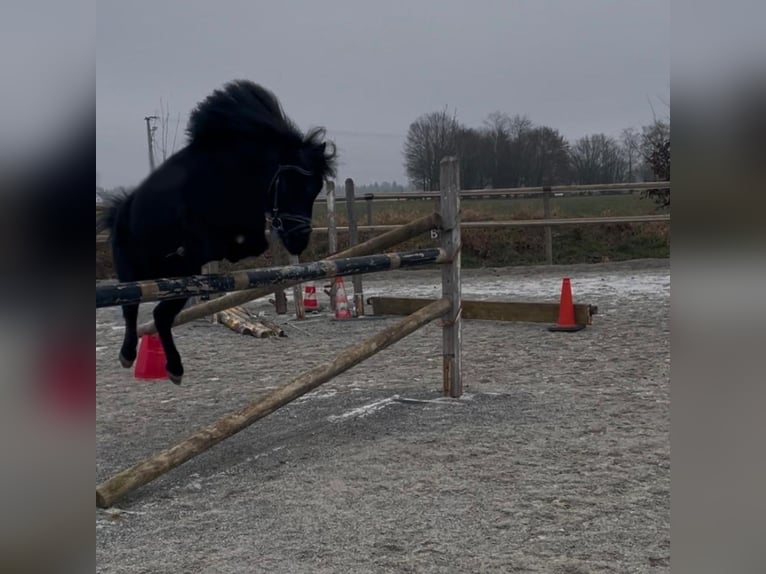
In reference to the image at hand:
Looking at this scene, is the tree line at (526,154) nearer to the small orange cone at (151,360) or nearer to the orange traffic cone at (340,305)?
the small orange cone at (151,360)

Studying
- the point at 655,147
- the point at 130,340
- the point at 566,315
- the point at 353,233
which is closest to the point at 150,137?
the point at 130,340

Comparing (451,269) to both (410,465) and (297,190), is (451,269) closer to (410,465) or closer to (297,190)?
(410,465)

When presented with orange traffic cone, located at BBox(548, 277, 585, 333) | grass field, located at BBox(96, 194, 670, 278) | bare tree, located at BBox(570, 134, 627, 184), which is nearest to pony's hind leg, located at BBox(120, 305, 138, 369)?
bare tree, located at BBox(570, 134, 627, 184)

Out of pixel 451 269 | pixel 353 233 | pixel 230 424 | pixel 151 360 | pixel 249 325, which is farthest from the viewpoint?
pixel 353 233

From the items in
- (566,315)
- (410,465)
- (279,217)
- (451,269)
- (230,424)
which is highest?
(279,217)

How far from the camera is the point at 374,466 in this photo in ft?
11.2

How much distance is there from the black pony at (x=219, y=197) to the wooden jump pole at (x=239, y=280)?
0.06 metres

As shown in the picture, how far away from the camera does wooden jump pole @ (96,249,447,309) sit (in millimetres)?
1805

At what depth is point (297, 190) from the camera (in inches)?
81.2

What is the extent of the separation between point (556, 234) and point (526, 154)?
9.21 metres

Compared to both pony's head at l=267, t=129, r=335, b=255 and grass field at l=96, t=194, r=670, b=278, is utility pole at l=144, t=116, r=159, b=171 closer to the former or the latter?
pony's head at l=267, t=129, r=335, b=255

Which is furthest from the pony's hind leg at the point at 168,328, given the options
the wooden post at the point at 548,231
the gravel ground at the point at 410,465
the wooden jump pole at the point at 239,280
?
the wooden post at the point at 548,231

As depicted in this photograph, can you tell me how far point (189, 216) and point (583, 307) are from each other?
18.9 ft

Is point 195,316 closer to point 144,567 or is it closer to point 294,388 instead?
point 294,388
